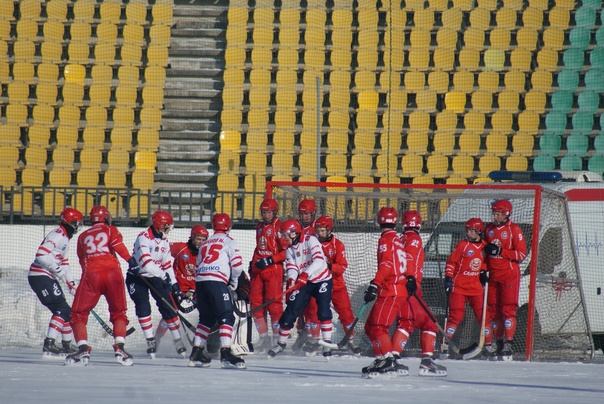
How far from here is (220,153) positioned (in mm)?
16109

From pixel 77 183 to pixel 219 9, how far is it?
4421 mm

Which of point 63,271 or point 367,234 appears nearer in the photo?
point 63,271

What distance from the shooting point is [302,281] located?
Result: 9.15 meters

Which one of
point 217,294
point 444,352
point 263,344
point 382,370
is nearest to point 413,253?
point 382,370

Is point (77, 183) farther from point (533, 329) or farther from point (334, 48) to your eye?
point (533, 329)

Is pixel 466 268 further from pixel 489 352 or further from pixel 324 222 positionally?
pixel 324 222

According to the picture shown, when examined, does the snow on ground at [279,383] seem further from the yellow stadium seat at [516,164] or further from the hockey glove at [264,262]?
the yellow stadium seat at [516,164]

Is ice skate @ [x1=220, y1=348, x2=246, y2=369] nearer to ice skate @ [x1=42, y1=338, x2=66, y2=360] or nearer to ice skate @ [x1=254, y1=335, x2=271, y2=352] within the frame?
ice skate @ [x1=42, y1=338, x2=66, y2=360]

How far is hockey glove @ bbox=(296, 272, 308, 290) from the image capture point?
30.0ft

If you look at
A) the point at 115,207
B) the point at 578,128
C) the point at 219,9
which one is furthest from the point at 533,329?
the point at 219,9

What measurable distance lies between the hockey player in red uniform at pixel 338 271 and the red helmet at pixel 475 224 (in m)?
1.34

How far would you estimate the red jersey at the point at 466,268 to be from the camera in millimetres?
9844

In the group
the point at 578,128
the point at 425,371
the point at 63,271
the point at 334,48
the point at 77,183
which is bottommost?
the point at 425,371

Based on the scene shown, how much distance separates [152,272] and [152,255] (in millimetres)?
222
